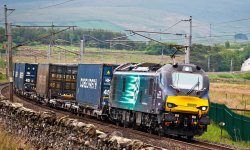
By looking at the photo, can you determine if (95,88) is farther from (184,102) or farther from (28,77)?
(28,77)

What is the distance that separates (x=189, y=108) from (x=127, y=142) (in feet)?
42.8

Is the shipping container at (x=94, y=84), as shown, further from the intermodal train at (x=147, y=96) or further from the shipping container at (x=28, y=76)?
the shipping container at (x=28, y=76)

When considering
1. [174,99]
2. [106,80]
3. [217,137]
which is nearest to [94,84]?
[106,80]

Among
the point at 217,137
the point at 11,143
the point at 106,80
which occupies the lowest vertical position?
the point at 217,137

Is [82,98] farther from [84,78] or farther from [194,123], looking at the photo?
[194,123]

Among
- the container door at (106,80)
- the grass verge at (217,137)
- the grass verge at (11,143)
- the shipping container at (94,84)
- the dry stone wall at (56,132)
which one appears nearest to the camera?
the dry stone wall at (56,132)

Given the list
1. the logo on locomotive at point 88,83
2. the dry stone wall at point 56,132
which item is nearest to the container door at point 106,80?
the logo on locomotive at point 88,83

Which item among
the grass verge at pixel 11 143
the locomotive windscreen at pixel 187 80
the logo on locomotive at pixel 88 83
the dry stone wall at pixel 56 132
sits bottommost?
the grass verge at pixel 11 143

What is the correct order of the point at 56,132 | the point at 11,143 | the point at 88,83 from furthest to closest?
the point at 88,83, the point at 11,143, the point at 56,132

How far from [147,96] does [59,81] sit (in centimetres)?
1878

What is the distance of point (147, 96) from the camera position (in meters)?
27.8

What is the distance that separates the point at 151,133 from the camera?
28.2 meters

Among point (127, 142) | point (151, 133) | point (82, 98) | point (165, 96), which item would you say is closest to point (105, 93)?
point (82, 98)

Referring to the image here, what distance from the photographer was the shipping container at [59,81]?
4472cm
